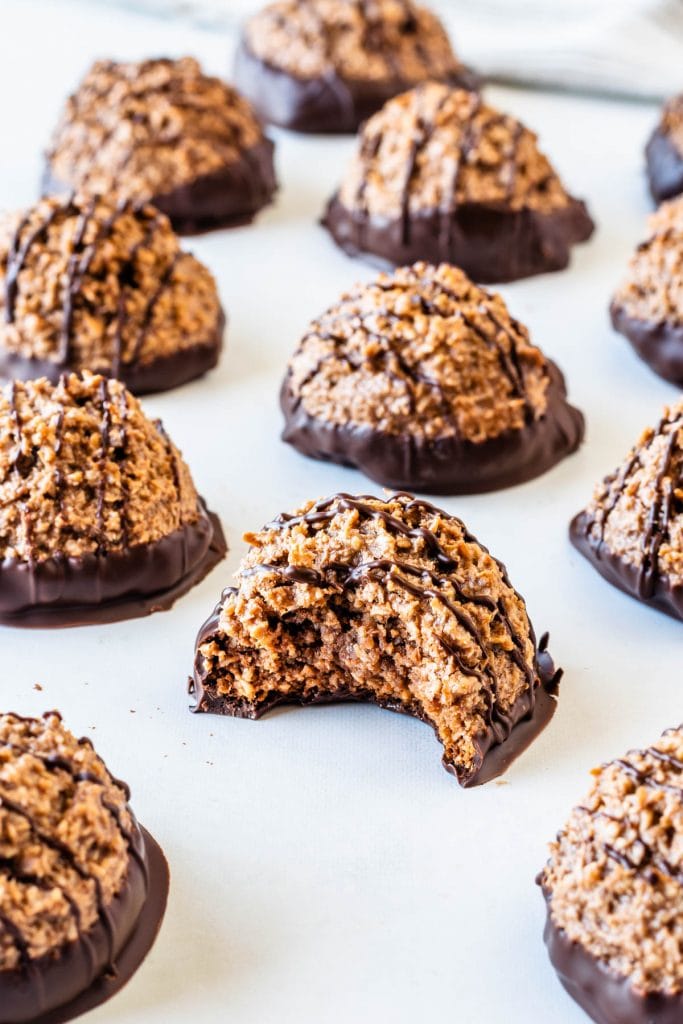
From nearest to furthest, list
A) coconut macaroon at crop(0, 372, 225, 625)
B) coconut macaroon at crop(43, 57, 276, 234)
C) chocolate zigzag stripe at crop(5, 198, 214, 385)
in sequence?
1. coconut macaroon at crop(0, 372, 225, 625)
2. chocolate zigzag stripe at crop(5, 198, 214, 385)
3. coconut macaroon at crop(43, 57, 276, 234)

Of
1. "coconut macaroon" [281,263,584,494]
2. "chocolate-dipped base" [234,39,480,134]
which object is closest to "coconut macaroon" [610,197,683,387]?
"coconut macaroon" [281,263,584,494]

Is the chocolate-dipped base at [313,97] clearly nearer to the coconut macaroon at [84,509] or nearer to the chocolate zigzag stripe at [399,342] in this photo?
the chocolate zigzag stripe at [399,342]

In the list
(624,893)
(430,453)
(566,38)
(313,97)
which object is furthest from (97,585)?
(566,38)

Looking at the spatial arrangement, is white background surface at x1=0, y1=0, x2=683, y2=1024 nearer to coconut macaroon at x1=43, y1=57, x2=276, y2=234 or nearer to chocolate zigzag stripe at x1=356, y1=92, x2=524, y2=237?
chocolate zigzag stripe at x1=356, y1=92, x2=524, y2=237

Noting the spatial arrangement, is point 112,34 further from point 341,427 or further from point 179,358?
point 341,427

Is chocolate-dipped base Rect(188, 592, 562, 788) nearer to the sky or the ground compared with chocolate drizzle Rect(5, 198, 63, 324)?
nearer to the ground

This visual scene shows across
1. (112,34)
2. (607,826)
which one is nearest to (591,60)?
(112,34)

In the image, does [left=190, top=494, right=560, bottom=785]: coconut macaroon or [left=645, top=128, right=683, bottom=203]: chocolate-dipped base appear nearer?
[left=190, top=494, right=560, bottom=785]: coconut macaroon

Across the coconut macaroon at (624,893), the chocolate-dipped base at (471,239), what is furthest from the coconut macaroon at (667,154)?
the coconut macaroon at (624,893)
